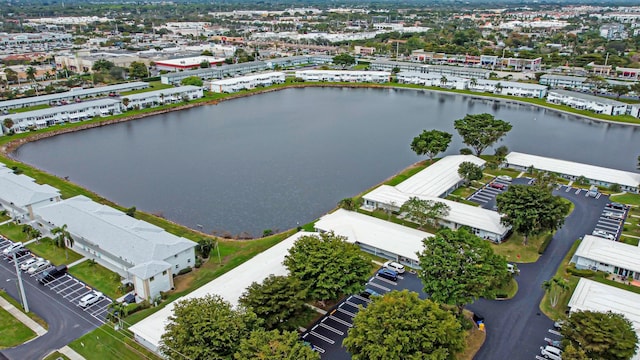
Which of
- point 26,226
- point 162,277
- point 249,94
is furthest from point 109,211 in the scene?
point 249,94

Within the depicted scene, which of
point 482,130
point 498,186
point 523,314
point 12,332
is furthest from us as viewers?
point 482,130

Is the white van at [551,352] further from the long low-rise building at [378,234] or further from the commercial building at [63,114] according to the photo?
the commercial building at [63,114]

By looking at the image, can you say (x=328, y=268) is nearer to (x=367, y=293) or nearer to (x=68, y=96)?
(x=367, y=293)

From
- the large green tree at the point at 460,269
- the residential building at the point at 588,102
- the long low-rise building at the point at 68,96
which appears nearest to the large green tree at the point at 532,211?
the large green tree at the point at 460,269

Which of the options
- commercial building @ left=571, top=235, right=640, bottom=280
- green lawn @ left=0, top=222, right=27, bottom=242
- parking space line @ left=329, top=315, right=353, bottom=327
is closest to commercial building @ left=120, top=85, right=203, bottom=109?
green lawn @ left=0, top=222, right=27, bottom=242

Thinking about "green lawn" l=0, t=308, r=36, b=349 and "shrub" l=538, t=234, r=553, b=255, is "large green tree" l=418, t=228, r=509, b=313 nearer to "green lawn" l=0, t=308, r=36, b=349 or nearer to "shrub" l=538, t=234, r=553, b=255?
"shrub" l=538, t=234, r=553, b=255

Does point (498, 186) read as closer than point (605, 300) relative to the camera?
No

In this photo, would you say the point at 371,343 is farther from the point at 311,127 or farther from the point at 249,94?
the point at 249,94

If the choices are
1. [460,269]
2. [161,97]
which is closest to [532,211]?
[460,269]
